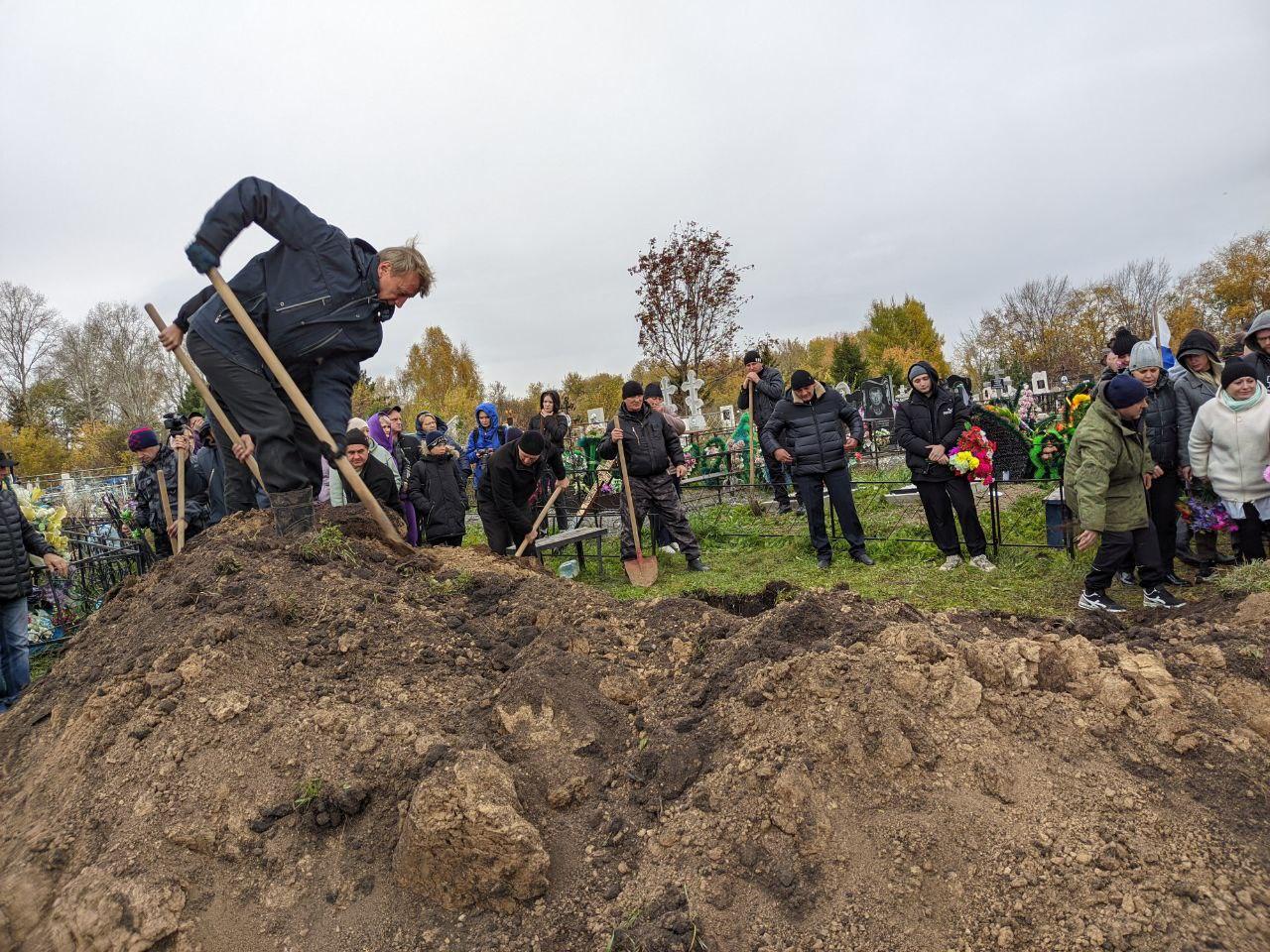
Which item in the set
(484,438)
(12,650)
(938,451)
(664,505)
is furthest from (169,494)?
(938,451)

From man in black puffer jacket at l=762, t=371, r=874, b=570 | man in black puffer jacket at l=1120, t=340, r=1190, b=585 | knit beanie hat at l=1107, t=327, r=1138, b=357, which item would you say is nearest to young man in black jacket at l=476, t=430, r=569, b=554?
man in black puffer jacket at l=762, t=371, r=874, b=570

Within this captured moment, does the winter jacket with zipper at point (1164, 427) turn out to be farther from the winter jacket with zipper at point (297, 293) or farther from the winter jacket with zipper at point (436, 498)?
the winter jacket with zipper at point (436, 498)

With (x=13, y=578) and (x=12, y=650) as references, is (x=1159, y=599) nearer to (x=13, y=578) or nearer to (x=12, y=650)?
(x=13, y=578)

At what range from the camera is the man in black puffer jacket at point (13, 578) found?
5.16 metres

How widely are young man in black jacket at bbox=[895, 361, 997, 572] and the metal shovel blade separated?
2.64m

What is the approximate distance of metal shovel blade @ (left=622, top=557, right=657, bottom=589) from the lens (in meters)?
7.47

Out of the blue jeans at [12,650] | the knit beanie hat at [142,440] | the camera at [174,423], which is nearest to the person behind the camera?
the blue jeans at [12,650]

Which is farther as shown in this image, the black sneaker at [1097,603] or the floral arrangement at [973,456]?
the floral arrangement at [973,456]

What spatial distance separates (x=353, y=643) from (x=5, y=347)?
51276 millimetres

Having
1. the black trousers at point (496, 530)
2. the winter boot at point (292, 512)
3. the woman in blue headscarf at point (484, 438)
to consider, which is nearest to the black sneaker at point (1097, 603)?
the black trousers at point (496, 530)

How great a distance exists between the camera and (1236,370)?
16.4 feet

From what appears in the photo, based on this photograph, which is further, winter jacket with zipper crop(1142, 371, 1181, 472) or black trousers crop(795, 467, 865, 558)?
black trousers crop(795, 467, 865, 558)

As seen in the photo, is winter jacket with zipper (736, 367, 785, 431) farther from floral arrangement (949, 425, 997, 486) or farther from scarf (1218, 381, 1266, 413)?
scarf (1218, 381, 1266, 413)

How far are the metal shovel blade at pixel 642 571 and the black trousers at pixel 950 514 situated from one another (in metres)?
2.64
